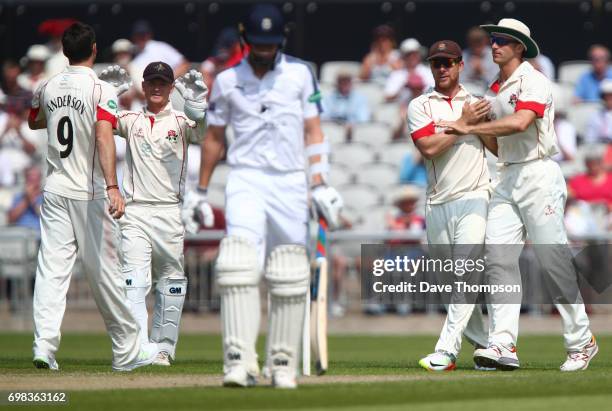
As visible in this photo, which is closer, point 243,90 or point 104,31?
point 243,90

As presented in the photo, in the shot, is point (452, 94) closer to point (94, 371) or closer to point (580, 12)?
point (94, 371)

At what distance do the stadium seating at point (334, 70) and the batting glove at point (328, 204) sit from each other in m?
13.0

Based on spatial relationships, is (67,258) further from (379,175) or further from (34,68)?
(34,68)

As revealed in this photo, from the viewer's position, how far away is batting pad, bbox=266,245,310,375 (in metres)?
8.13

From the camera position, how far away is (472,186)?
10445 mm

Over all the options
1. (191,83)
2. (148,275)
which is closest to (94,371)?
(148,275)

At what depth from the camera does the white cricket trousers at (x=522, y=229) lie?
10094 mm

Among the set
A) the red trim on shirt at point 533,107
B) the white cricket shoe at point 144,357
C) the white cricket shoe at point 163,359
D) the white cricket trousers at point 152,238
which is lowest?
the white cricket shoe at point 163,359

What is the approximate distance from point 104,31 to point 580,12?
26.2ft

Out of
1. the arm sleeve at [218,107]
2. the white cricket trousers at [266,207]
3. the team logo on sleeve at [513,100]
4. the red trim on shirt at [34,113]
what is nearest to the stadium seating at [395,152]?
the team logo on sleeve at [513,100]

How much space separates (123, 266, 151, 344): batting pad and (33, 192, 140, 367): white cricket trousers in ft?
2.85

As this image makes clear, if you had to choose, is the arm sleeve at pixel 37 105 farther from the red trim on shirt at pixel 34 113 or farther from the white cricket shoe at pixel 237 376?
the white cricket shoe at pixel 237 376

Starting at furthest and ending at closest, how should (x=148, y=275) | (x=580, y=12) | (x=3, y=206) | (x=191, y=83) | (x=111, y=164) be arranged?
1. (x=580, y=12)
2. (x=3, y=206)
3. (x=148, y=275)
4. (x=191, y=83)
5. (x=111, y=164)

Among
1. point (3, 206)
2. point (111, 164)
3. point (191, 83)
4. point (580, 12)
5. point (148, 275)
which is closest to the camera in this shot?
point (111, 164)
